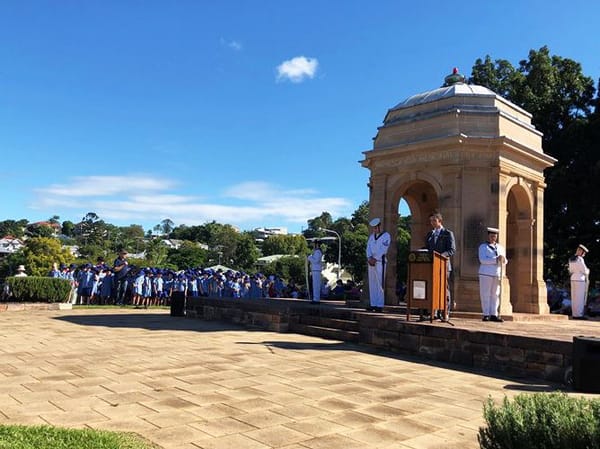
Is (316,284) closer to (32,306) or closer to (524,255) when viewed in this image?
(524,255)

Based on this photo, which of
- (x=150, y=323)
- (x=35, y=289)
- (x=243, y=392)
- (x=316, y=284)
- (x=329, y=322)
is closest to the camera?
(x=243, y=392)

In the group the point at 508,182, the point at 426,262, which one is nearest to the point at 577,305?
the point at 508,182

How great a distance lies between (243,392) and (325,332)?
19.1 ft

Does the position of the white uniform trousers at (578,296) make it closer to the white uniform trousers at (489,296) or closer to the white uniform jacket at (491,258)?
the white uniform trousers at (489,296)

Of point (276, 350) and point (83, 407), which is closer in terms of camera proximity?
point (83, 407)

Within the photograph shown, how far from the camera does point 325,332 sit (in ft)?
38.9

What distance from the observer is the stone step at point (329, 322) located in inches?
453

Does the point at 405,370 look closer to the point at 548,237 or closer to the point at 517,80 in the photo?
the point at 548,237

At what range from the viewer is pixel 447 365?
865 centimetres

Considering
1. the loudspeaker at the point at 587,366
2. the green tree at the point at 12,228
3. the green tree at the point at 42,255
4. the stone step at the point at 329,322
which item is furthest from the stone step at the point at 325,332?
the green tree at the point at 12,228

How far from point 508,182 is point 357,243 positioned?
158 feet

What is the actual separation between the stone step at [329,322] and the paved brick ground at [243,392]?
935mm

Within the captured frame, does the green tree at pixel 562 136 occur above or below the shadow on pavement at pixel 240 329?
above

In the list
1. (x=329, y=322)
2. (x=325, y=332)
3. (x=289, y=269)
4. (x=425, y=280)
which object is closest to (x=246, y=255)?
(x=289, y=269)
